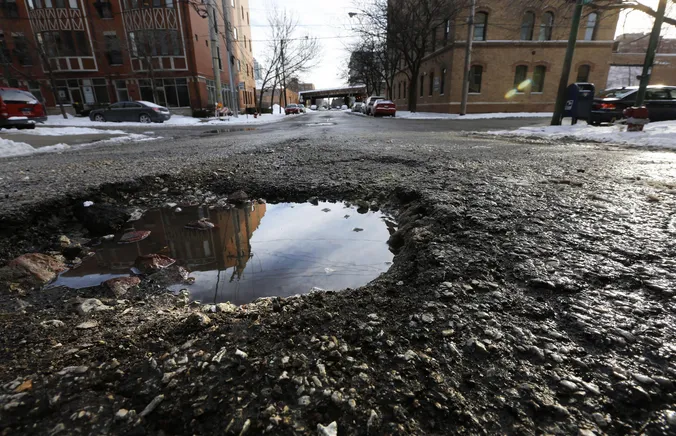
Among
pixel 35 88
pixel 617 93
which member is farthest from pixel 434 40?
pixel 35 88

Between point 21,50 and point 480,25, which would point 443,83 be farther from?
point 21,50

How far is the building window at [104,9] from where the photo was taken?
27688 mm

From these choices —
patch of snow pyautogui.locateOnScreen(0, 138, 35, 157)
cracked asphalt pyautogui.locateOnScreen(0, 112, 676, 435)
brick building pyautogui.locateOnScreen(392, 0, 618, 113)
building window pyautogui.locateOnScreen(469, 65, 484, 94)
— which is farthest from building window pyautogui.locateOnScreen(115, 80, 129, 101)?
cracked asphalt pyautogui.locateOnScreen(0, 112, 676, 435)

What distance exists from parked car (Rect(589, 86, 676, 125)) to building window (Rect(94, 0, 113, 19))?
3466 cm

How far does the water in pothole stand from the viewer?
2.14 metres

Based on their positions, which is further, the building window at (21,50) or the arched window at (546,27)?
the building window at (21,50)

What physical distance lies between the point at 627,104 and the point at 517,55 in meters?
16.9

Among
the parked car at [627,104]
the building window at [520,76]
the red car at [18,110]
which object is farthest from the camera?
the building window at [520,76]

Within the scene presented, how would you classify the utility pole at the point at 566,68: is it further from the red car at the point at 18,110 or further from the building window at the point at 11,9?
the building window at the point at 11,9

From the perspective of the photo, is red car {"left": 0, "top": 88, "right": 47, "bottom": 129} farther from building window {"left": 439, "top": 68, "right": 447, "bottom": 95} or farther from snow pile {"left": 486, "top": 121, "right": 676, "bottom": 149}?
building window {"left": 439, "top": 68, "right": 447, "bottom": 95}

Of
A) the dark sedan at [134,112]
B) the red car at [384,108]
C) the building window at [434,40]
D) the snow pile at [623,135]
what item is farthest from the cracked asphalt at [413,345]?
the building window at [434,40]

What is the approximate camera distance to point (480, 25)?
2600 centimetres

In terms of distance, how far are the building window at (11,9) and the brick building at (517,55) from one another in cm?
3448

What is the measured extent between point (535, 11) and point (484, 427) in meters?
33.1
